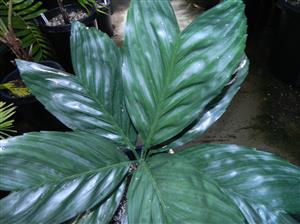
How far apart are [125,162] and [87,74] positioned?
0.20 metres

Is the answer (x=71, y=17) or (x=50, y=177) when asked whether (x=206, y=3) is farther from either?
(x=50, y=177)

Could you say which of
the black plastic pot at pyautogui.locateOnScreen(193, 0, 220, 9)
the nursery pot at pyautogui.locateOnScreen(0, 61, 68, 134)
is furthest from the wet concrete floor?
the nursery pot at pyautogui.locateOnScreen(0, 61, 68, 134)

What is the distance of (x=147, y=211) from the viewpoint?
0.47 metres

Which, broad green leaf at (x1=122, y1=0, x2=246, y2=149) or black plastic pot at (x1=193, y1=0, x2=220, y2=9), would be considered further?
black plastic pot at (x1=193, y1=0, x2=220, y2=9)

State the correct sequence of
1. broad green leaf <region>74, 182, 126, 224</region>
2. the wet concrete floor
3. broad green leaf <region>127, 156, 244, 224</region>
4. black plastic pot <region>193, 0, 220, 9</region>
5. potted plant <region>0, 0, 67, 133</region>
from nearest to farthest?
broad green leaf <region>127, 156, 244, 224</region>
broad green leaf <region>74, 182, 126, 224</region>
potted plant <region>0, 0, 67, 133</region>
the wet concrete floor
black plastic pot <region>193, 0, 220, 9</region>

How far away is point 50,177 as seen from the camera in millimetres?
472

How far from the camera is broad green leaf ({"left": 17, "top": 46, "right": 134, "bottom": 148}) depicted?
23.2 inches

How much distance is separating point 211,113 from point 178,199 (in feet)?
0.70

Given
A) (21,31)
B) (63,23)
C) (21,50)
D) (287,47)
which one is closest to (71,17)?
(63,23)

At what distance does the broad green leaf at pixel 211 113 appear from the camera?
603mm

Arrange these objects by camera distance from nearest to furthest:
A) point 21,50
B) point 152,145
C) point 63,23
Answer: point 152,145, point 21,50, point 63,23

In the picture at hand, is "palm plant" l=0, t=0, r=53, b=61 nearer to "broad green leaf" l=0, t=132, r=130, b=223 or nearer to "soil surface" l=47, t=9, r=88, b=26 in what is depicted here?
"soil surface" l=47, t=9, r=88, b=26

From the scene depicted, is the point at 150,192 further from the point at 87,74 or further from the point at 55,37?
the point at 55,37

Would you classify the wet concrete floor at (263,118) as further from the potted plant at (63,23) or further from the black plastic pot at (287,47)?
the potted plant at (63,23)
